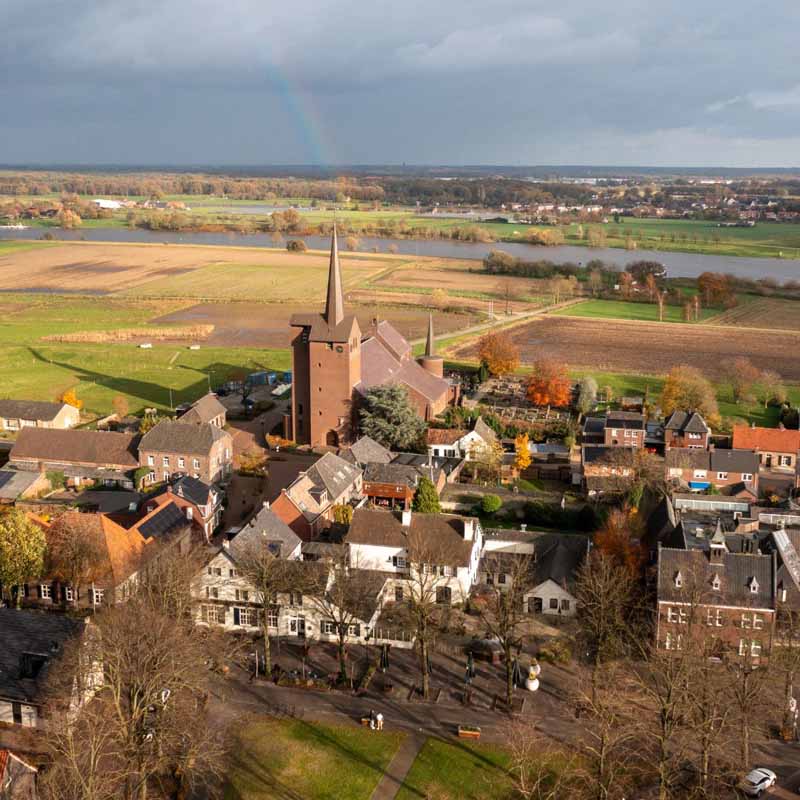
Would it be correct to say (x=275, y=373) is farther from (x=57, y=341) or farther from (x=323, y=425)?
(x=57, y=341)

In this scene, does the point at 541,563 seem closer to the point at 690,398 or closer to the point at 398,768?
the point at 398,768

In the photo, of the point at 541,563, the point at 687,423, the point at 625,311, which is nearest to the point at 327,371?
the point at 687,423

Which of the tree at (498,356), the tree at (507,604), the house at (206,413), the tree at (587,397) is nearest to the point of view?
the tree at (507,604)

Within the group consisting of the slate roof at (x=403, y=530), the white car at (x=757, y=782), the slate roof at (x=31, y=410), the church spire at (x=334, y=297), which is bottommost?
the white car at (x=757, y=782)

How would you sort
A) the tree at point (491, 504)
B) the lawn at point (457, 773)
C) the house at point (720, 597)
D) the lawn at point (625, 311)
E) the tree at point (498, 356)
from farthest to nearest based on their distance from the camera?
the lawn at point (625, 311)
the tree at point (498, 356)
the tree at point (491, 504)
the house at point (720, 597)
the lawn at point (457, 773)

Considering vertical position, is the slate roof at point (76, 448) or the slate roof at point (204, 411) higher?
the slate roof at point (204, 411)

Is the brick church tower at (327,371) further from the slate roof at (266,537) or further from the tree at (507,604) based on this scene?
the tree at (507,604)

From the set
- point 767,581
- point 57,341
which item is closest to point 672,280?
point 57,341

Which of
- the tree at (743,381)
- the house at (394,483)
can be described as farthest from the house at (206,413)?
the tree at (743,381)
